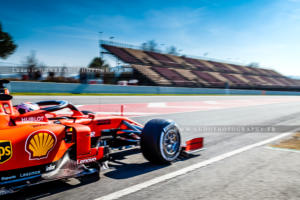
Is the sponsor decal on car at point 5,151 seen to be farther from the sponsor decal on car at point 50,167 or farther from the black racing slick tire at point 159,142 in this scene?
the black racing slick tire at point 159,142

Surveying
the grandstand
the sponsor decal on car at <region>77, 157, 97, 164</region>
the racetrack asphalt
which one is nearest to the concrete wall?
the grandstand

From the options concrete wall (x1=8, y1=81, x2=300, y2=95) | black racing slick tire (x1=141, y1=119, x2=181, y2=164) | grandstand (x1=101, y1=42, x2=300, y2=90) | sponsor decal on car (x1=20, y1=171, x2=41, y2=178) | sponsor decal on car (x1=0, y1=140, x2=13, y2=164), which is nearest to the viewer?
sponsor decal on car (x1=0, y1=140, x2=13, y2=164)

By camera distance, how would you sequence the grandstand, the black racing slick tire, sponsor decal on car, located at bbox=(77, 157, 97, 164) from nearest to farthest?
sponsor decal on car, located at bbox=(77, 157, 97, 164), the black racing slick tire, the grandstand

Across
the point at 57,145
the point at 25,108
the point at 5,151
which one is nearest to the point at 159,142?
the point at 57,145

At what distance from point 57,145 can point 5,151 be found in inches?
21.8

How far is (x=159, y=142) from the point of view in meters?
3.51

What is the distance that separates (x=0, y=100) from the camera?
9.92 feet

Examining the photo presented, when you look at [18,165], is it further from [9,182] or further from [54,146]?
[54,146]

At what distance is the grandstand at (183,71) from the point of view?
1362 inches

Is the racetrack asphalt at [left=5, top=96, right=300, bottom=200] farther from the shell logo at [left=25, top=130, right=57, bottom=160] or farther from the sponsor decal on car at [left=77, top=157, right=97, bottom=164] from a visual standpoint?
the shell logo at [left=25, top=130, right=57, bottom=160]

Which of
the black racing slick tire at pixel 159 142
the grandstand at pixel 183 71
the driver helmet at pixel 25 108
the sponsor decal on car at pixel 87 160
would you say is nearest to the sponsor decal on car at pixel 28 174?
the sponsor decal on car at pixel 87 160

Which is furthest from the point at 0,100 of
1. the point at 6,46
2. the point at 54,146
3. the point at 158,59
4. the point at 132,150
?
the point at 158,59

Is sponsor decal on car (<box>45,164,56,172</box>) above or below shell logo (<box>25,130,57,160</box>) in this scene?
below

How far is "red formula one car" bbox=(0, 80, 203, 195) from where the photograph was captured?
251 cm
